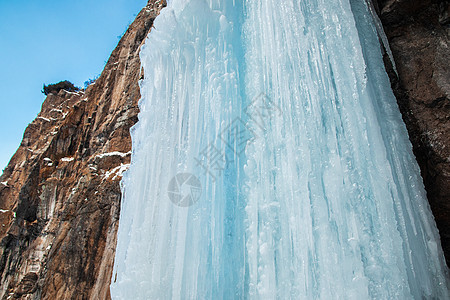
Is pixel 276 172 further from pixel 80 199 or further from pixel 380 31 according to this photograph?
pixel 80 199

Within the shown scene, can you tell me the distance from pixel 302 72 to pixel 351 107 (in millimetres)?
514

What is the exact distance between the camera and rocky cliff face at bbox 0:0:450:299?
2734 mm

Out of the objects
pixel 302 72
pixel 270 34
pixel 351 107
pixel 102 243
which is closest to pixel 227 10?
pixel 270 34

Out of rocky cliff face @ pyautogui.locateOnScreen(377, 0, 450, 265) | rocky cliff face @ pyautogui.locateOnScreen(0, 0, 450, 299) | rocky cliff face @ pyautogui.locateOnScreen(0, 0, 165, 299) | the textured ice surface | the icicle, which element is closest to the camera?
the textured ice surface

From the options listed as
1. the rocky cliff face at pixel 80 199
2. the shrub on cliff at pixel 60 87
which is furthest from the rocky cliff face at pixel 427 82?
the shrub on cliff at pixel 60 87

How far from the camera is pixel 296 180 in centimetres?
217

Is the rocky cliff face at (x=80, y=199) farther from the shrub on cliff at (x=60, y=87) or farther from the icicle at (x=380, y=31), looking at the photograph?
the shrub on cliff at (x=60, y=87)

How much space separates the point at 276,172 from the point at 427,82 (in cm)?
188

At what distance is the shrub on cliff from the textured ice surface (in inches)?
700

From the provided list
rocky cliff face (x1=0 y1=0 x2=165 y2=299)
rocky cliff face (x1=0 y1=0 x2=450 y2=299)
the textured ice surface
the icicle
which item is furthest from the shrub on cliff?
the icicle

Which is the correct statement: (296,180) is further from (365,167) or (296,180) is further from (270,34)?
(270,34)

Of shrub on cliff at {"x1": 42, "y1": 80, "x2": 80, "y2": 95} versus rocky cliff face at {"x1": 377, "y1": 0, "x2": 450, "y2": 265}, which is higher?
shrub on cliff at {"x1": 42, "y1": 80, "x2": 80, "y2": 95}

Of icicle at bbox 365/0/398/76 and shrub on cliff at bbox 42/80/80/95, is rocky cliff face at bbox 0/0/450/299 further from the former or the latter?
shrub on cliff at bbox 42/80/80/95

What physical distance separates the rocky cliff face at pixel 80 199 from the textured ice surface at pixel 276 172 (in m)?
2.44
